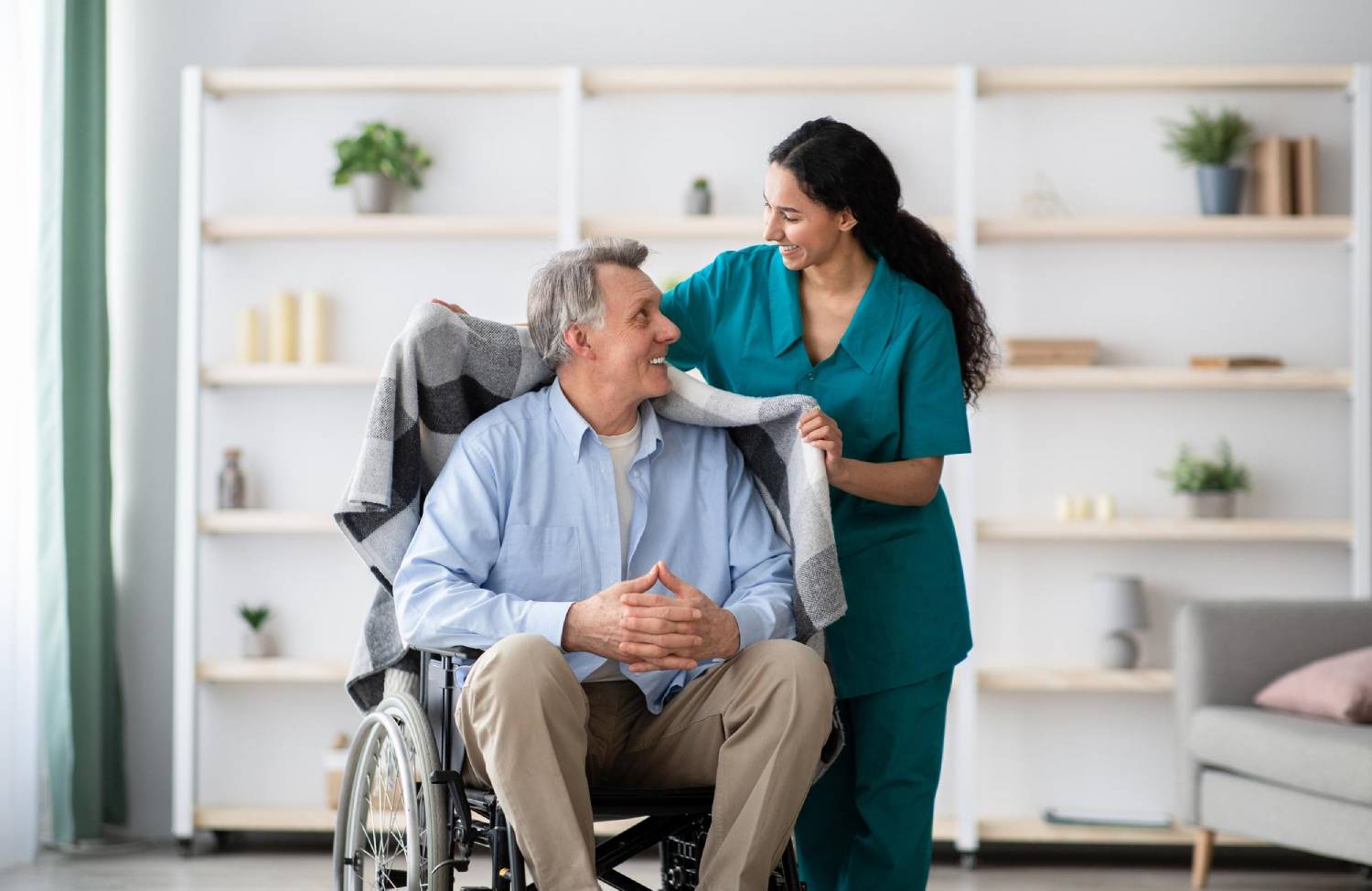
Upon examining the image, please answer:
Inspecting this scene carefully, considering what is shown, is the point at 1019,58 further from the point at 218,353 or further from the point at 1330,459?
the point at 218,353

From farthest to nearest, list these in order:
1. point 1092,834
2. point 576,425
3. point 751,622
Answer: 1. point 1092,834
2. point 576,425
3. point 751,622

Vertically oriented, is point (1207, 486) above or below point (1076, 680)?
above

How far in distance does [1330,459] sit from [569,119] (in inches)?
95.7

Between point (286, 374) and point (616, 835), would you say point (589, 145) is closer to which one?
point (286, 374)

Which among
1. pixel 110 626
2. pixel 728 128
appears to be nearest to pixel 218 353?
pixel 110 626

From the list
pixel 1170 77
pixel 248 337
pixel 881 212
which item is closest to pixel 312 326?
pixel 248 337

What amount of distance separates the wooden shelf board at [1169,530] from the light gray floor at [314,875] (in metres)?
0.90

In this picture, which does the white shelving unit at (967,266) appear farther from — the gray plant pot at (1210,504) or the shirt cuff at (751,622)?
the shirt cuff at (751,622)

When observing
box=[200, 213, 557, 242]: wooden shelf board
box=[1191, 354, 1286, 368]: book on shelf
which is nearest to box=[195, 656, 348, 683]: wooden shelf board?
box=[200, 213, 557, 242]: wooden shelf board

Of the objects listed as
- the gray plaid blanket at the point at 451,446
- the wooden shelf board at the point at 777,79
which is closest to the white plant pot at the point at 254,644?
the wooden shelf board at the point at 777,79

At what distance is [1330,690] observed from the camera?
10.4 feet

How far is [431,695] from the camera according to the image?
196 cm

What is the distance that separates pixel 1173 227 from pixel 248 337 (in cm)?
266

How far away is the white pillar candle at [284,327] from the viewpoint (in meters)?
3.93
